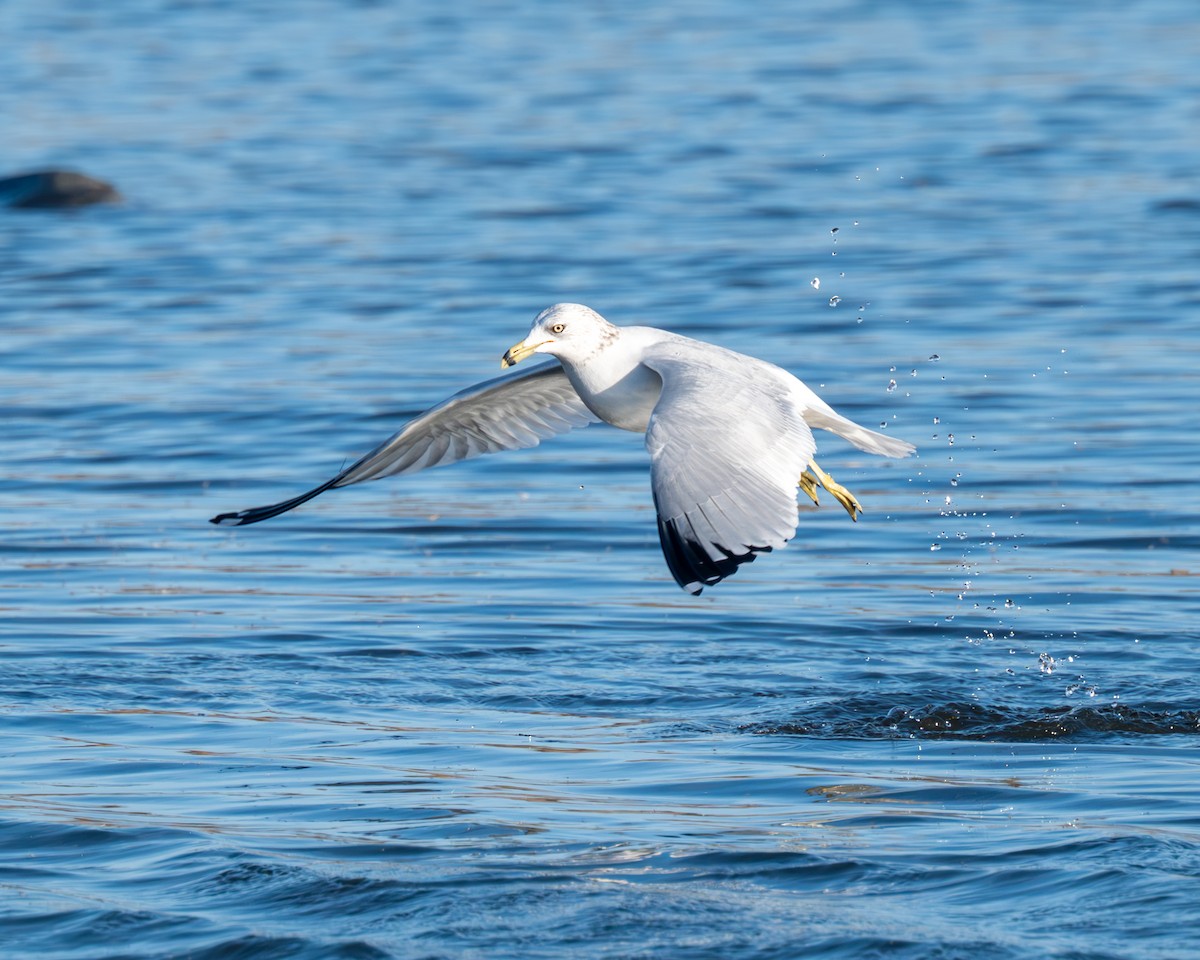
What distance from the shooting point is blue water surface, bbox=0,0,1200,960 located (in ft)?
19.5

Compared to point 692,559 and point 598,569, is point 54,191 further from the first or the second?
Result: point 692,559

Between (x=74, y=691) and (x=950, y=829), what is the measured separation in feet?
10.8

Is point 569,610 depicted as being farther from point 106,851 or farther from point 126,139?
point 126,139

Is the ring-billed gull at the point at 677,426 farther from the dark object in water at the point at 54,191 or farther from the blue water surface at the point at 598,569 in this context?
the dark object in water at the point at 54,191

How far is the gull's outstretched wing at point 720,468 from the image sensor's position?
6.40 meters

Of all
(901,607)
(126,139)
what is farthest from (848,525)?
(126,139)

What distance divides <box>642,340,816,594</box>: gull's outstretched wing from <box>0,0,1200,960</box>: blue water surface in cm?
79

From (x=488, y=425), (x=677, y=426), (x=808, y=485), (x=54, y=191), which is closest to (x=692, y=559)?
(x=677, y=426)

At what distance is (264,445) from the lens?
12.0 m

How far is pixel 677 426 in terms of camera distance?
6.84m

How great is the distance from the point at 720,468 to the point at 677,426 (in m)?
0.23

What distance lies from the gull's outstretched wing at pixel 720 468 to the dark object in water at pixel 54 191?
13866 mm

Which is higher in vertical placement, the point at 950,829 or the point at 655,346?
the point at 655,346

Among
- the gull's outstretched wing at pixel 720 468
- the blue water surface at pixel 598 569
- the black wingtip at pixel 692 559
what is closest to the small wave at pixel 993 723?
the blue water surface at pixel 598 569
